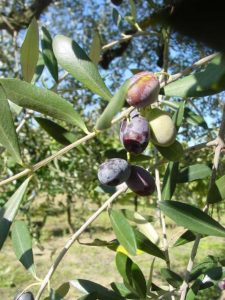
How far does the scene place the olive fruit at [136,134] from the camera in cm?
52

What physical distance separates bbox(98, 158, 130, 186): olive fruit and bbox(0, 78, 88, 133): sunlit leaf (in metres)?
0.06

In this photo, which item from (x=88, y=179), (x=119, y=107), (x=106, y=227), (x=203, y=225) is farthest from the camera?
(x=106, y=227)

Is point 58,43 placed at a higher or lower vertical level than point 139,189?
higher

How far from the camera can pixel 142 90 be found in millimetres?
515

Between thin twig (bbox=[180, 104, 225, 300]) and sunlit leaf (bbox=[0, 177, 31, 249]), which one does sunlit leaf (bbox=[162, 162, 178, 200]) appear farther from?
sunlit leaf (bbox=[0, 177, 31, 249])

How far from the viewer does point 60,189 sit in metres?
5.27

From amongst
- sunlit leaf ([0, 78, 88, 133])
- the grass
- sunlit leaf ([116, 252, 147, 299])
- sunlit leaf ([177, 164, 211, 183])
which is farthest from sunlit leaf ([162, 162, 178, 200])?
the grass

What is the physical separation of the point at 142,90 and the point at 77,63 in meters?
0.13

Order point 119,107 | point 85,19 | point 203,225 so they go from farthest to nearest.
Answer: point 85,19 < point 203,225 < point 119,107

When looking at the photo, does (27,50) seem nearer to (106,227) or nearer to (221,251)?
(221,251)

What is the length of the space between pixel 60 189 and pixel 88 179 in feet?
1.42

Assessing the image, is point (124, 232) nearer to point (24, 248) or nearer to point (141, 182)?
point (141, 182)

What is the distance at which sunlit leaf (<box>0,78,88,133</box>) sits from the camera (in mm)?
553

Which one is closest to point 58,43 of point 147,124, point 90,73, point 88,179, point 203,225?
point 90,73
